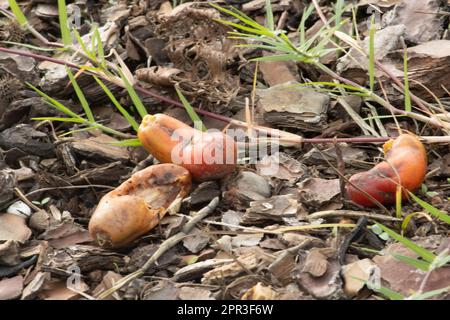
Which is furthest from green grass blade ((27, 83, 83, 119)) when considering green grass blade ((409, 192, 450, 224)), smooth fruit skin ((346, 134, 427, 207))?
green grass blade ((409, 192, 450, 224))

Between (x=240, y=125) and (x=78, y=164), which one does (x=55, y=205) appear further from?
(x=240, y=125)

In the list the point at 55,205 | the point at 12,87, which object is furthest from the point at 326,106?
the point at 12,87

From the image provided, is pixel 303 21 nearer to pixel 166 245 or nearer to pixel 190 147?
pixel 190 147

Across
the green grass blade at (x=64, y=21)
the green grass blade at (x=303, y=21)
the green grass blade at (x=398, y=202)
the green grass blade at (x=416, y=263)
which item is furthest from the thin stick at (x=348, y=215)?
the green grass blade at (x=64, y=21)

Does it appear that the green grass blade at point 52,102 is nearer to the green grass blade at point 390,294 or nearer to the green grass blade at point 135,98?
the green grass blade at point 135,98

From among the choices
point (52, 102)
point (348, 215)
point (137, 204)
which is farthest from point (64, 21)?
point (348, 215)
